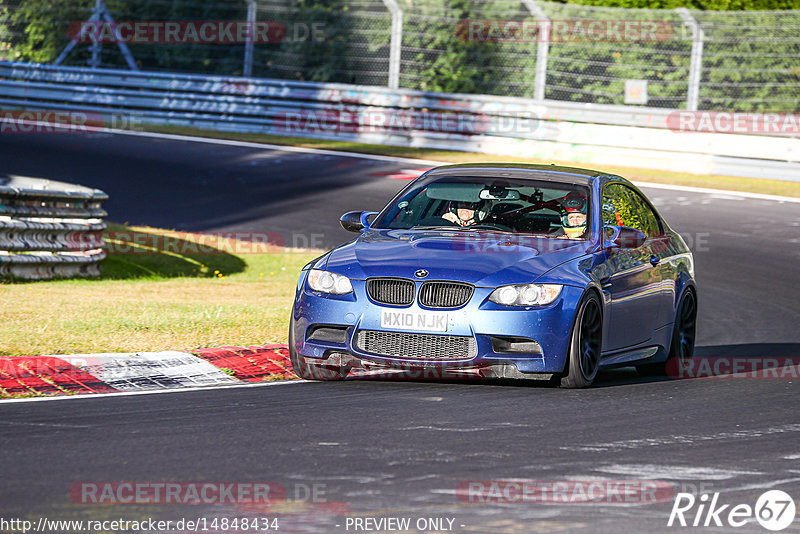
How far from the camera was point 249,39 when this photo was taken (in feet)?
97.1

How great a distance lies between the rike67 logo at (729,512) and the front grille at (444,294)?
2.76m

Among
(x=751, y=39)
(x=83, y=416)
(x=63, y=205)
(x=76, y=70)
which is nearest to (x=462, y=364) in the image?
(x=83, y=416)

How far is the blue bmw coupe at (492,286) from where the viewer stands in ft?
27.4

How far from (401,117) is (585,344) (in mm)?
18819

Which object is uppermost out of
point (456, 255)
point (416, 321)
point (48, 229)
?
point (456, 255)

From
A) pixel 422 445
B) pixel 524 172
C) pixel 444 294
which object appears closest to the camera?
pixel 422 445

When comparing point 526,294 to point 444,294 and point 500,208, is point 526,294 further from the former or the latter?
point 500,208

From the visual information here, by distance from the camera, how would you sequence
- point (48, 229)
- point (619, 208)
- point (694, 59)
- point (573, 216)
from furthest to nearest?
point (694, 59) < point (48, 229) < point (619, 208) < point (573, 216)

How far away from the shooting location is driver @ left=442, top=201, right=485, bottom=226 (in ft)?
31.2

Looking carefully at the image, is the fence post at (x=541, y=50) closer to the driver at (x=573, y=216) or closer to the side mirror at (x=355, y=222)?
the driver at (x=573, y=216)

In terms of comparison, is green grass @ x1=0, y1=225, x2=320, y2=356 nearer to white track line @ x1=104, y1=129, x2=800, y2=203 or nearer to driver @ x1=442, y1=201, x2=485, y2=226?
driver @ x1=442, y1=201, x2=485, y2=226

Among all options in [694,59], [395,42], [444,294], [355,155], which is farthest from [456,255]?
[395,42]

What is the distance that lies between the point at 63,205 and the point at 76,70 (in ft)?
53.9

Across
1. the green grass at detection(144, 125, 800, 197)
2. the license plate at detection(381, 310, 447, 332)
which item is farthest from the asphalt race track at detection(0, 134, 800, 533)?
the green grass at detection(144, 125, 800, 197)
